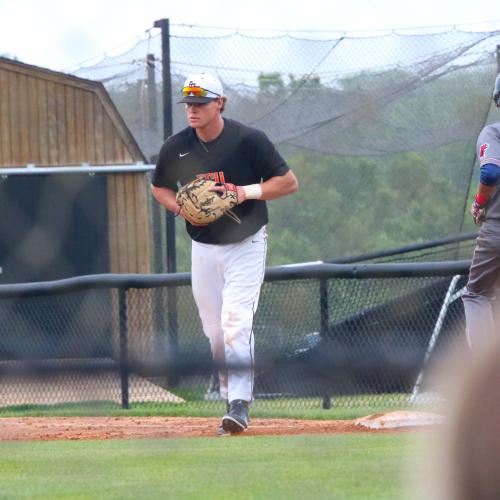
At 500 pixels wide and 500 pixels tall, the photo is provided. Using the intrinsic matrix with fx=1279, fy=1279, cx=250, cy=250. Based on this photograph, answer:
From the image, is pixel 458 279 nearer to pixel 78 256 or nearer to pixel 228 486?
pixel 78 256

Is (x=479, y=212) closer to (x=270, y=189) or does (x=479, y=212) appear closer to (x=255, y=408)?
(x=270, y=189)

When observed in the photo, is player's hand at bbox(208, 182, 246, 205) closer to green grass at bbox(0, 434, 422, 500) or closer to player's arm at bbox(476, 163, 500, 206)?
green grass at bbox(0, 434, 422, 500)

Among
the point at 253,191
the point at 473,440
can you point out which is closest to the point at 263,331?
the point at 253,191

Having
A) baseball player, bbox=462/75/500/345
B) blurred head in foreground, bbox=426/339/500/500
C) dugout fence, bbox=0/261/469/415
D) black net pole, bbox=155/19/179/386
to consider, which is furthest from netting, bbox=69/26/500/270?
blurred head in foreground, bbox=426/339/500/500

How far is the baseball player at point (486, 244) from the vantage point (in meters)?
7.18

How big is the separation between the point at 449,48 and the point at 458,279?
8.16 ft

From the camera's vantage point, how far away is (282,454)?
5742 millimetres

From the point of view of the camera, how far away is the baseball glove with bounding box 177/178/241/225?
6434 mm

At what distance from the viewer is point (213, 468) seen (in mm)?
5320

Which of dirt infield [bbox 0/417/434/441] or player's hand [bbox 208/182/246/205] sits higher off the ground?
player's hand [bbox 208/182/246/205]

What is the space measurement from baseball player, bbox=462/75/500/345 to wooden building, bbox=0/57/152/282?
4.52 m

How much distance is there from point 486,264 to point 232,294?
1.59 m

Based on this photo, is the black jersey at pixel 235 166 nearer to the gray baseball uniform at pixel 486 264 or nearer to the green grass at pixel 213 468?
the green grass at pixel 213 468

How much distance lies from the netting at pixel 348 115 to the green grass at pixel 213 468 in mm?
5180
